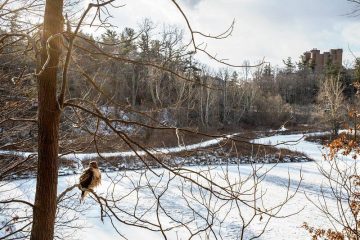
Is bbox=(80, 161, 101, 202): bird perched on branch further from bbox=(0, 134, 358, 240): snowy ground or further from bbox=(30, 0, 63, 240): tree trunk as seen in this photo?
bbox=(0, 134, 358, 240): snowy ground

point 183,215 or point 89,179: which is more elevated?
point 89,179

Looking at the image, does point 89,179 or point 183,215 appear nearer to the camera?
point 89,179

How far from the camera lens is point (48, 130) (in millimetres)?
1946

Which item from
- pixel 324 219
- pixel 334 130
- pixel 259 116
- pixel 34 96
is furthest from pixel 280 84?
pixel 34 96

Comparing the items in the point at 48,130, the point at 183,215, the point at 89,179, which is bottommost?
the point at 183,215

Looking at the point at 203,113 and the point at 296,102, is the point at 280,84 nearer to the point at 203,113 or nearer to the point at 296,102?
the point at 296,102

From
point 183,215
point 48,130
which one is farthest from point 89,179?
point 183,215

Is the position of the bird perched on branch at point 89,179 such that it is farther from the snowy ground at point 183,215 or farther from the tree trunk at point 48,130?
the snowy ground at point 183,215

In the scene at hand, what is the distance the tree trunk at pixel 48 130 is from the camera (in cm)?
192

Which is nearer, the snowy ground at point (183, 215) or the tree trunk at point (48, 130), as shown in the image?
the tree trunk at point (48, 130)

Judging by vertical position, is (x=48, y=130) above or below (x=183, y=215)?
above

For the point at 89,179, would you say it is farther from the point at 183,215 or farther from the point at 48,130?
the point at 183,215

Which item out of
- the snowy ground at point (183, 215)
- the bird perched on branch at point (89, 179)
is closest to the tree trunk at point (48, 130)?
the bird perched on branch at point (89, 179)

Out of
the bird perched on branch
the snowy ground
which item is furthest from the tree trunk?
the snowy ground
